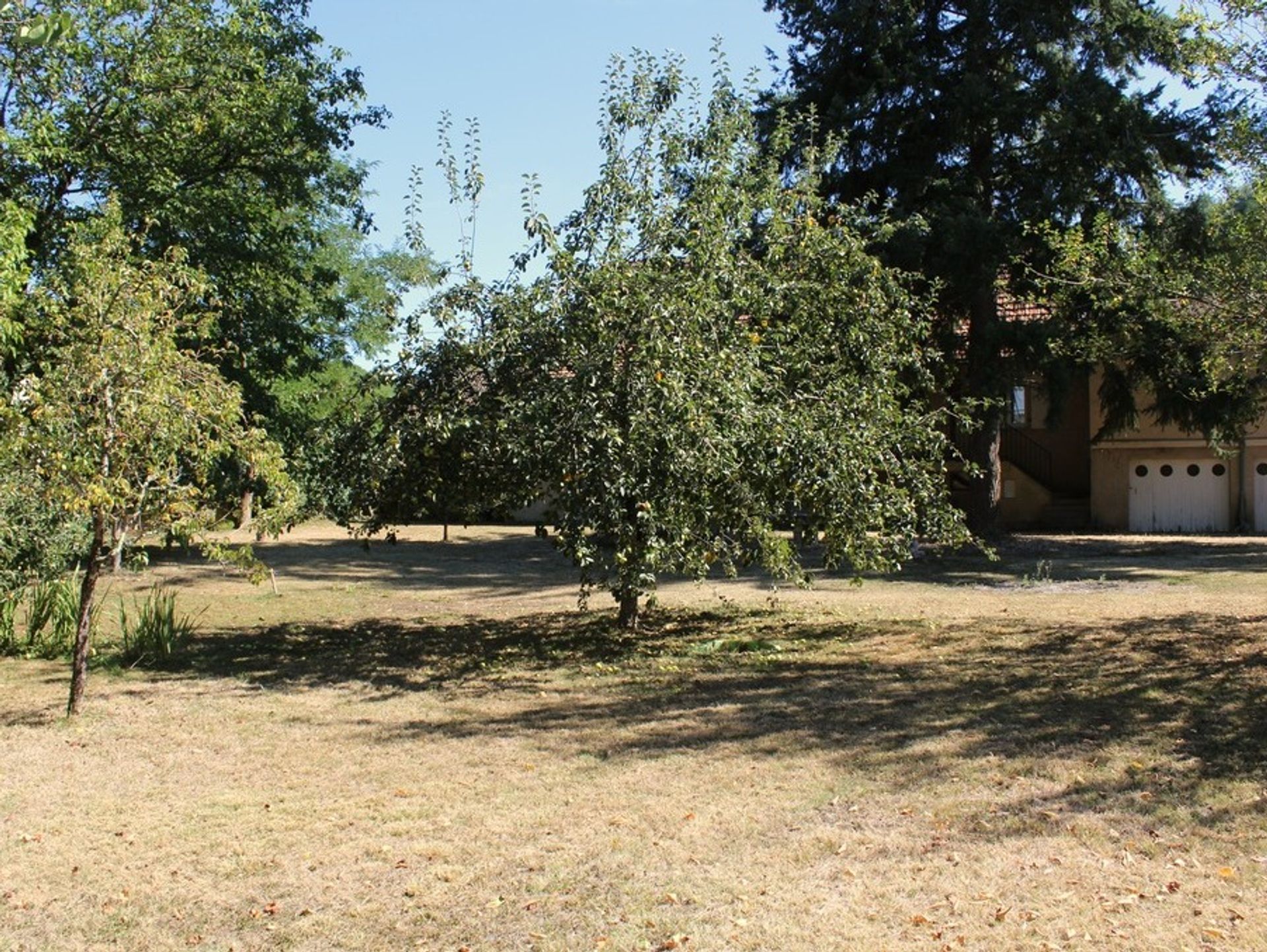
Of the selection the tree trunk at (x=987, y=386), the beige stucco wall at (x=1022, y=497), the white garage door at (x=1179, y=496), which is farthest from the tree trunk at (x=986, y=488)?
the white garage door at (x=1179, y=496)

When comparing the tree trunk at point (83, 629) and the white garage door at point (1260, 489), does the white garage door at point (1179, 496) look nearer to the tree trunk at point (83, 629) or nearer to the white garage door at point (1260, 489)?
the white garage door at point (1260, 489)

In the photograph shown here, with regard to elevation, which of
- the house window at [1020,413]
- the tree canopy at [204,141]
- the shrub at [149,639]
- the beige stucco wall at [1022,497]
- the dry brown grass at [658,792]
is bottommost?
the dry brown grass at [658,792]

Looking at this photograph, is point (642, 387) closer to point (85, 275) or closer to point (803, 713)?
point (803, 713)

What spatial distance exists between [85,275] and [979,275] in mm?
14648

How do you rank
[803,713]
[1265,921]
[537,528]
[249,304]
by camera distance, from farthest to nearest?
[249,304] < [537,528] < [803,713] < [1265,921]

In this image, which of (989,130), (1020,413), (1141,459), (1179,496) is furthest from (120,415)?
(1179,496)

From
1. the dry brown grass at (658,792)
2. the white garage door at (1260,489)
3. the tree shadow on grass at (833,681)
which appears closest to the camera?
the dry brown grass at (658,792)

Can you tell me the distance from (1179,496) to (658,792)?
84.5 ft

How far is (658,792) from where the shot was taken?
20.5ft

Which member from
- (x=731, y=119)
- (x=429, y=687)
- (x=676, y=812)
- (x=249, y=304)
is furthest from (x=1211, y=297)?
(x=249, y=304)

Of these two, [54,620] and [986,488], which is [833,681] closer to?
[54,620]

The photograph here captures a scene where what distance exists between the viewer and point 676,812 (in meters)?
5.88

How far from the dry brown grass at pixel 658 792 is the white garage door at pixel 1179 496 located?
54.8 ft

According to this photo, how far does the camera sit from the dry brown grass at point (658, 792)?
4.57 m
